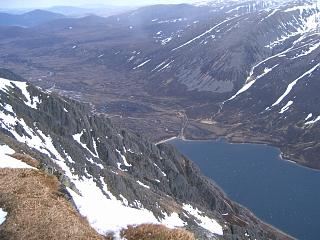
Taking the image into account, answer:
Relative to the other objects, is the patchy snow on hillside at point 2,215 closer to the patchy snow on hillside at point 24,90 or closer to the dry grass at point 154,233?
the dry grass at point 154,233

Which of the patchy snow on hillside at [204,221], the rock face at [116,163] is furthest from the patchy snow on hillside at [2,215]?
the patchy snow on hillside at [204,221]

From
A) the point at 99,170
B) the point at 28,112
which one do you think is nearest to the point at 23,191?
the point at 99,170

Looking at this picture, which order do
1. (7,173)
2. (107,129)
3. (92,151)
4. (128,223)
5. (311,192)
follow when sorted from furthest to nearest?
1. (311,192)
2. (107,129)
3. (92,151)
4. (7,173)
5. (128,223)

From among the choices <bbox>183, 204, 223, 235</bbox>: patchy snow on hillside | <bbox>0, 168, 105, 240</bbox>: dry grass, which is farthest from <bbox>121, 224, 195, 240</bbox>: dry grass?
<bbox>183, 204, 223, 235</bbox>: patchy snow on hillside

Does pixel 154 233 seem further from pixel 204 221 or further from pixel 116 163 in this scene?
pixel 116 163

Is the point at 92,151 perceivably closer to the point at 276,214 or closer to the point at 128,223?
the point at 276,214

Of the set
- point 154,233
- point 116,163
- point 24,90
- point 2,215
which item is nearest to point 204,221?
point 116,163

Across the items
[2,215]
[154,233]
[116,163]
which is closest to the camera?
[154,233]
